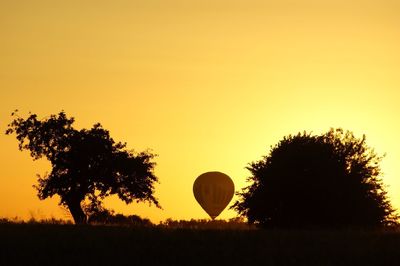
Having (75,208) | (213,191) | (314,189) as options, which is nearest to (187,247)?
(314,189)

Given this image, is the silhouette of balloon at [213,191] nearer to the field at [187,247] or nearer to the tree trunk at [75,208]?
the tree trunk at [75,208]

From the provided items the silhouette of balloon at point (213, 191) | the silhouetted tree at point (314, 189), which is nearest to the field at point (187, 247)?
the silhouetted tree at point (314, 189)

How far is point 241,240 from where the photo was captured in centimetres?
4750

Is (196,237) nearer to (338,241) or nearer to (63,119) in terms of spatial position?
(338,241)

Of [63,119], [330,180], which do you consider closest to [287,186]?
[330,180]

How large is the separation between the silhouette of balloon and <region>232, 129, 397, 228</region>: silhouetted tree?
64.0 ft

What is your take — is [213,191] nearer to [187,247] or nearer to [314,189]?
[314,189]

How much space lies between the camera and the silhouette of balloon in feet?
345

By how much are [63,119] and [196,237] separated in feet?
182

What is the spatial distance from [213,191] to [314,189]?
28.6 metres

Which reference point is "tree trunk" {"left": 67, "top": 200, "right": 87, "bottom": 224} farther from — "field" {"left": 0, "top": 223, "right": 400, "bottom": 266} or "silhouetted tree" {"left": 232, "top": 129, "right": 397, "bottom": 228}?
"field" {"left": 0, "top": 223, "right": 400, "bottom": 266}

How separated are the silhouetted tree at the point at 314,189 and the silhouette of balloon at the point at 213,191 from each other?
19.5 meters

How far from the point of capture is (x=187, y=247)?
45.8 m

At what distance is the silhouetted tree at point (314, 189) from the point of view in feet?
262
